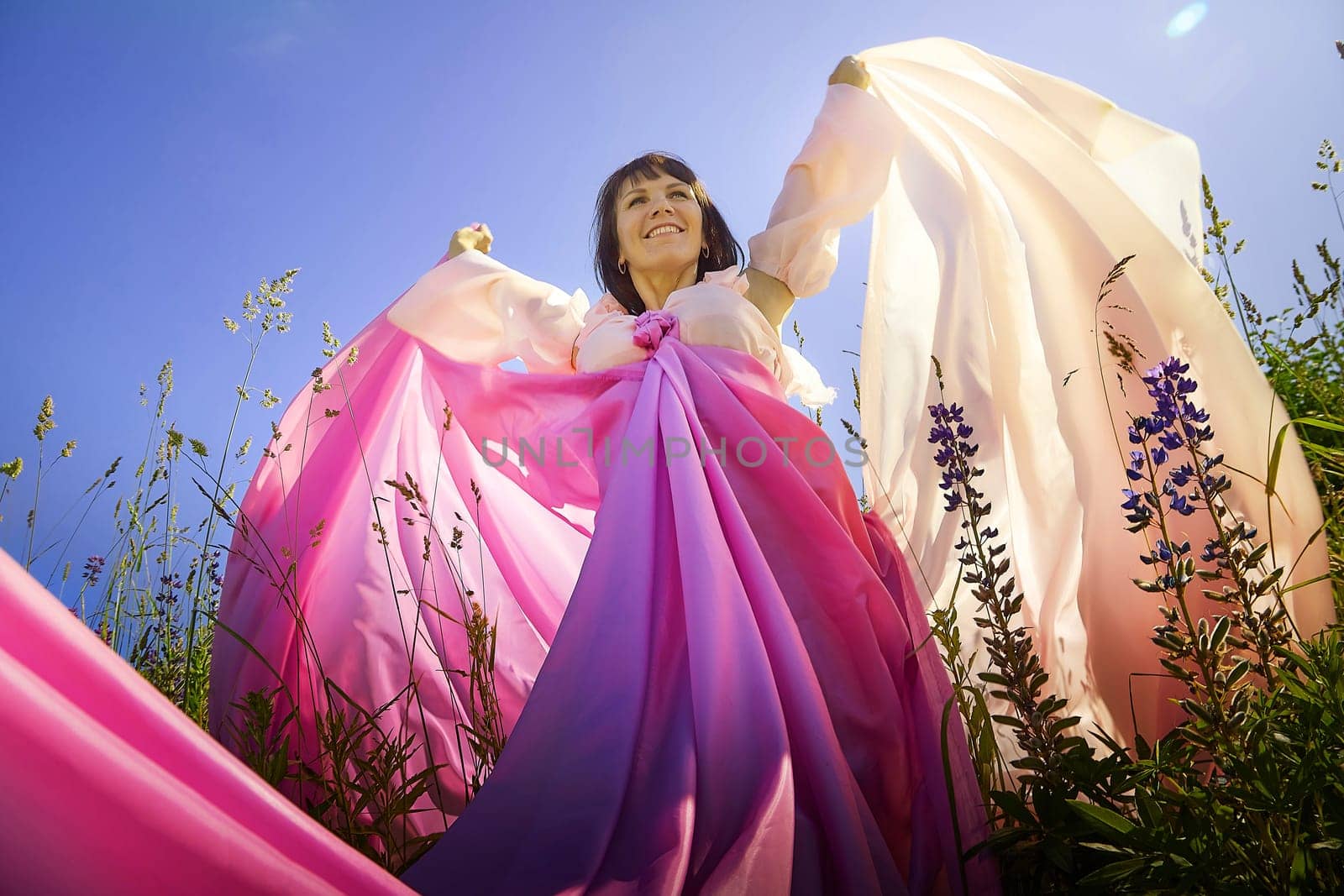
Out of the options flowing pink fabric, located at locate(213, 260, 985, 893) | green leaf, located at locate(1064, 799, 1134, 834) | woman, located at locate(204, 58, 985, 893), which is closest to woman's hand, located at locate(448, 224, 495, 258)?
woman, located at locate(204, 58, 985, 893)

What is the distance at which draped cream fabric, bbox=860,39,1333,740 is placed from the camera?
170 cm

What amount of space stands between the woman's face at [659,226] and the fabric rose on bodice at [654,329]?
46cm

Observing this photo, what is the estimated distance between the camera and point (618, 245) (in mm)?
3078

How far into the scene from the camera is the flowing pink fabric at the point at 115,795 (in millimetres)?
549

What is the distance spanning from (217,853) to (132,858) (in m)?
0.06

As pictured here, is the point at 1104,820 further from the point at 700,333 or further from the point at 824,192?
the point at 824,192

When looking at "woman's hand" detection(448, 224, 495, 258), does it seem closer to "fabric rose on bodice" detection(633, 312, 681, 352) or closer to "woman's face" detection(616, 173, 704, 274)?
"woman's face" detection(616, 173, 704, 274)

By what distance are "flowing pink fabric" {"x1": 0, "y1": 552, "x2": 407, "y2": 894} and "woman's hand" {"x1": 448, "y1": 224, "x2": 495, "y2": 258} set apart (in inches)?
90.9

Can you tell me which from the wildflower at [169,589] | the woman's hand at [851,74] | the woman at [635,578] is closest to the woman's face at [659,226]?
the woman at [635,578]

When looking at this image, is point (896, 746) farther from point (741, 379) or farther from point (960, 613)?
point (741, 379)

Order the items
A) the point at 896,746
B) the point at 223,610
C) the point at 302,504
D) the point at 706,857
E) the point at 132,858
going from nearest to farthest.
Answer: the point at 132,858, the point at 706,857, the point at 896,746, the point at 223,610, the point at 302,504

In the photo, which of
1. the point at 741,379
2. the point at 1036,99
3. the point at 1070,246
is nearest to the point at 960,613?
the point at 741,379

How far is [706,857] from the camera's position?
1164mm

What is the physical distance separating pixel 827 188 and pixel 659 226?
67 centimetres
